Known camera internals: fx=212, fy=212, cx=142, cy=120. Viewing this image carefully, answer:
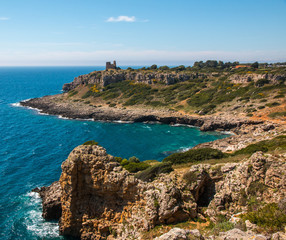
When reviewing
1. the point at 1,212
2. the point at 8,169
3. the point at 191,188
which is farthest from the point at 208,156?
the point at 8,169

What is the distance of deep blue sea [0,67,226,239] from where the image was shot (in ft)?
82.6

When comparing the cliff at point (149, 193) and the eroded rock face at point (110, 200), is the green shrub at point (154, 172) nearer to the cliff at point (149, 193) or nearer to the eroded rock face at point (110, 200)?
the cliff at point (149, 193)

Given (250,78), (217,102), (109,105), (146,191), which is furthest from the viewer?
(109,105)

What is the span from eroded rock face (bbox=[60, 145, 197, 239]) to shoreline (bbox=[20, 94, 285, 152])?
89.2ft

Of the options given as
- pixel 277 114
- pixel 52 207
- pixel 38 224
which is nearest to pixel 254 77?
pixel 277 114

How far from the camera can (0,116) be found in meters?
75.1

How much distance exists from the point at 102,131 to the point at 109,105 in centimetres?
2864

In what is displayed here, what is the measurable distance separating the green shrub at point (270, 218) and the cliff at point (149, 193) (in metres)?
1.82

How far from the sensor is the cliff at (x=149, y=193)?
14078 millimetres

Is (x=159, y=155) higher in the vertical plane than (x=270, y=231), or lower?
lower

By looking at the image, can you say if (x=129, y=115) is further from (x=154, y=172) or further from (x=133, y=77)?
(x=154, y=172)

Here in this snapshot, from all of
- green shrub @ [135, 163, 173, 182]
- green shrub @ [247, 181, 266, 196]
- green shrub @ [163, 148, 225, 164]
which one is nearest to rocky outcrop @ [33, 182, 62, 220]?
green shrub @ [135, 163, 173, 182]

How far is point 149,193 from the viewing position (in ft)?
52.2

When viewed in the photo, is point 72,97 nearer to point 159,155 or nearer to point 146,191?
point 159,155
